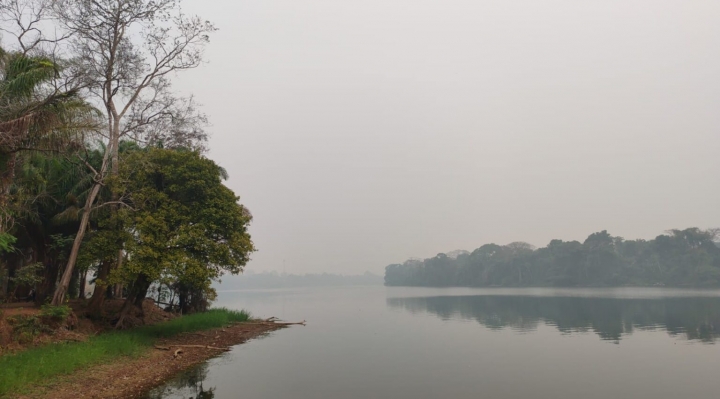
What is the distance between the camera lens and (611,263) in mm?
118750

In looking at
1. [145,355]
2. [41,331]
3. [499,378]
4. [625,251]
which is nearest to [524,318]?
[499,378]

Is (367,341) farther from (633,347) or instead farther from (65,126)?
(65,126)

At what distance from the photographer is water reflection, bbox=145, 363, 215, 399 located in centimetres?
1541

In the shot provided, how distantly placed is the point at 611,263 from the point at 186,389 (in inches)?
4978

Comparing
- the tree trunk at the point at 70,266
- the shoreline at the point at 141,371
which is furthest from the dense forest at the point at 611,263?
the tree trunk at the point at 70,266

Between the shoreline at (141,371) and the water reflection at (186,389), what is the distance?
35cm

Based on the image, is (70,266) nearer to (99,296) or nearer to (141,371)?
(99,296)

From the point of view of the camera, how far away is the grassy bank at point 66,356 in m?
13.6

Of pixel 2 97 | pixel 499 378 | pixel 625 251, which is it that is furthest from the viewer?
pixel 625 251

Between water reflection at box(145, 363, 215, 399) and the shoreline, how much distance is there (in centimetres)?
35

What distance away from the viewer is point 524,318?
44000 millimetres

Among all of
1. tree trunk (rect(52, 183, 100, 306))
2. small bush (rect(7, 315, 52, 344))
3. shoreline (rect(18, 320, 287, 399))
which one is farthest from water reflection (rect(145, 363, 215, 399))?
tree trunk (rect(52, 183, 100, 306))

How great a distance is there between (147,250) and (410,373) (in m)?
14.0

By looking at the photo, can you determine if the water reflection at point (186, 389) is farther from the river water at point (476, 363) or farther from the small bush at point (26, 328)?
the small bush at point (26, 328)
